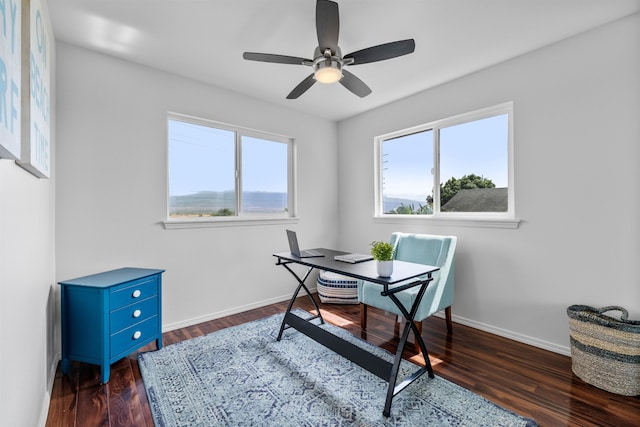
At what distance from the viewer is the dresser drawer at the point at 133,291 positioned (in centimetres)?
208

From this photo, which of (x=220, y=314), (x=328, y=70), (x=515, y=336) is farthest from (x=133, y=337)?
(x=515, y=336)

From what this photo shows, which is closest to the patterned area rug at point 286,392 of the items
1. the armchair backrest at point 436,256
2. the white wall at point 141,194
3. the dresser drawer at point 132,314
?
the dresser drawer at point 132,314

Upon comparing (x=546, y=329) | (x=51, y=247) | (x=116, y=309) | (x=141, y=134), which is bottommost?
(x=546, y=329)

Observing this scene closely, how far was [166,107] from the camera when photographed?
286 centimetres

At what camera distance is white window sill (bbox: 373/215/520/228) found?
270 cm

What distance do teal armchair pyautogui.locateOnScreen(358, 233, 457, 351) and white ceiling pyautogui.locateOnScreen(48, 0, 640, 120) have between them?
5.51ft

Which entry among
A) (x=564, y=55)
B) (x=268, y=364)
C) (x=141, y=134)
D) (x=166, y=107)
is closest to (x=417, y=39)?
(x=564, y=55)

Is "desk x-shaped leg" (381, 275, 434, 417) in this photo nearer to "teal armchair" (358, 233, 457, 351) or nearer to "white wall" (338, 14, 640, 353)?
"teal armchair" (358, 233, 457, 351)

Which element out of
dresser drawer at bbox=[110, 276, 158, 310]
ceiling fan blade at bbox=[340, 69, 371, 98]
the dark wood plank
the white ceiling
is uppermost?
the white ceiling

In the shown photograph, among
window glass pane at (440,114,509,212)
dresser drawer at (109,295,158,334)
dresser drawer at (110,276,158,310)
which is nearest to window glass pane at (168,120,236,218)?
dresser drawer at (110,276,158,310)

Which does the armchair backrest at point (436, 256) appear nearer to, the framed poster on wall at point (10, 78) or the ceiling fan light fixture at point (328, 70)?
the ceiling fan light fixture at point (328, 70)

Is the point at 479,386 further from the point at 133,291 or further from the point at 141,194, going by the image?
the point at 141,194

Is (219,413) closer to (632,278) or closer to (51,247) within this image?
(51,247)

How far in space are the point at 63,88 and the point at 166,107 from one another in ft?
2.49
